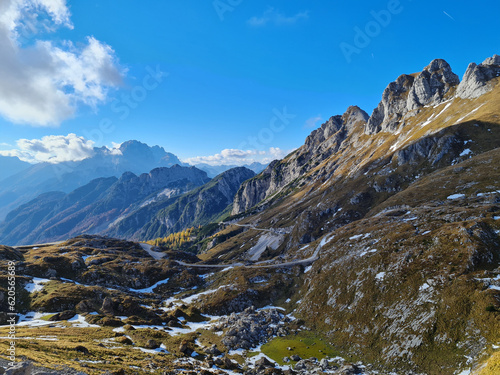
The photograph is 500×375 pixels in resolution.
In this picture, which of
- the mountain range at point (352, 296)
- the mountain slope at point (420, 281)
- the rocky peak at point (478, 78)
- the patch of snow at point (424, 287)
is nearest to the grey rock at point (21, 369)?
the mountain range at point (352, 296)

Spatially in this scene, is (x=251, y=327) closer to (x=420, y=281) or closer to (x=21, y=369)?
(x=420, y=281)

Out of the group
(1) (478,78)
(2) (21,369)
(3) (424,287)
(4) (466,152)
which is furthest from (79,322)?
(1) (478,78)

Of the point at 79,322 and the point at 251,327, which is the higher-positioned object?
the point at 79,322

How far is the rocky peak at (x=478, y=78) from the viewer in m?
182

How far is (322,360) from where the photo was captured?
43.8 metres

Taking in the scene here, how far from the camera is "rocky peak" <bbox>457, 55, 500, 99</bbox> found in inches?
7165

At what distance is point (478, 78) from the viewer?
Answer: 184625 millimetres

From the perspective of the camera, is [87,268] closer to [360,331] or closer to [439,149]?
[360,331]

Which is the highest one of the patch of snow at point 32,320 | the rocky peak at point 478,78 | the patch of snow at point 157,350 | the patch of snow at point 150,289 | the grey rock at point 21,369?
the rocky peak at point 478,78

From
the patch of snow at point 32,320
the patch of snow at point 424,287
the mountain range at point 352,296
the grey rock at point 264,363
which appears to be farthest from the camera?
the patch of snow at point 32,320

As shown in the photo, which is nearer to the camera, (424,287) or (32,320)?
(424,287)

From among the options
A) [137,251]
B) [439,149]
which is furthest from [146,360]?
[439,149]

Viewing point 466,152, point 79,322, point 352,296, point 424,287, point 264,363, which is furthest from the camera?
point 466,152

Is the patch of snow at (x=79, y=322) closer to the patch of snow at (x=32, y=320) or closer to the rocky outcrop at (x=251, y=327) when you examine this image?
the patch of snow at (x=32, y=320)
